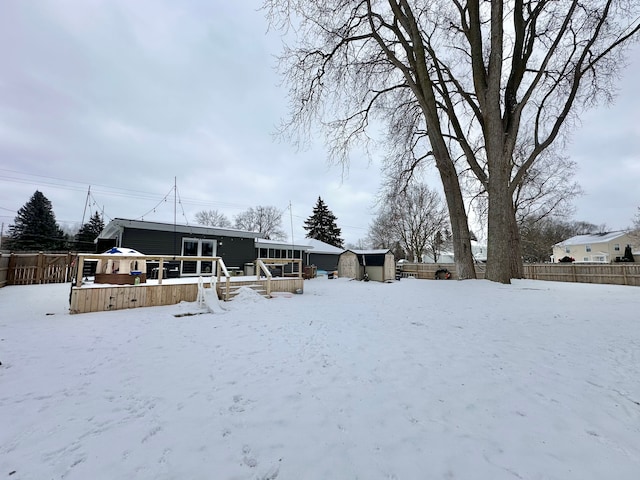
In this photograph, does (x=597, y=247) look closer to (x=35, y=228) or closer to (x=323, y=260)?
(x=323, y=260)

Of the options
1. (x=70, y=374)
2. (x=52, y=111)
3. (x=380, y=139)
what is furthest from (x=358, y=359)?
(x=52, y=111)

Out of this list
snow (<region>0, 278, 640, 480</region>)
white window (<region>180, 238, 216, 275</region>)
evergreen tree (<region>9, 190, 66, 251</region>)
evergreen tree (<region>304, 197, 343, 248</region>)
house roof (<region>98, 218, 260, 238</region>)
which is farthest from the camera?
evergreen tree (<region>304, 197, 343, 248</region>)

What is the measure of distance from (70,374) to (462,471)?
13.6 feet

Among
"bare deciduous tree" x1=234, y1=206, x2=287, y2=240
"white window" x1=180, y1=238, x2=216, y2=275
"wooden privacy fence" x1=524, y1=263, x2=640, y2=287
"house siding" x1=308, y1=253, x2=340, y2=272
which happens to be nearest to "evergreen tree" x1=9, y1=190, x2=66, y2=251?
"bare deciduous tree" x1=234, y1=206, x2=287, y2=240

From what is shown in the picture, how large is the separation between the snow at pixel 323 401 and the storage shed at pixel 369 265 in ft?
43.0

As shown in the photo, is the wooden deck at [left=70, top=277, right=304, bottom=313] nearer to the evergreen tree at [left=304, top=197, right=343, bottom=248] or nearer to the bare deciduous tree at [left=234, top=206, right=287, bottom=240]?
the evergreen tree at [left=304, top=197, right=343, bottom=248]

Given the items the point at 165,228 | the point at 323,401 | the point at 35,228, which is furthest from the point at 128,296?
the point at 35,228

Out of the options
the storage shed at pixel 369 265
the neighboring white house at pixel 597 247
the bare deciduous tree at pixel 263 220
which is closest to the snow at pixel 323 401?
the storage shed at pixel 369 265

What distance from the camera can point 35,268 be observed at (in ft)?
40.3

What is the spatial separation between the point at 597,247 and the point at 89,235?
6358cm

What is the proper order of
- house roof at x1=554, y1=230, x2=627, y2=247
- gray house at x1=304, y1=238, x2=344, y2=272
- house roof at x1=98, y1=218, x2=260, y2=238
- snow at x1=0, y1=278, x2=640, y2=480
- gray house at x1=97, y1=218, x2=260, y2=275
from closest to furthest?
1. snow at x1=0, y1=278, x2=640, y2=480
2. house roof at x1=98, y1=218, x2=260, y2=238
3. gray house at x1=97, y1=218, x2=260, y2=275
4. gray house at x1=304, y1=238, x2=344, y2=272
5. house roof at x1=554, y1=230, x2=627, y2=247

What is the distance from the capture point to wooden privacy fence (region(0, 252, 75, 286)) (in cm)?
1168

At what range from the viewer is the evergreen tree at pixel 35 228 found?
27.1 meters

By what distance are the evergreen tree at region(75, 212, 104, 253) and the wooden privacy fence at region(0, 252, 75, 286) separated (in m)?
17.5
